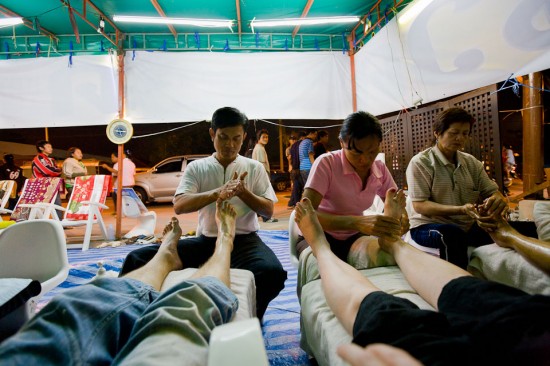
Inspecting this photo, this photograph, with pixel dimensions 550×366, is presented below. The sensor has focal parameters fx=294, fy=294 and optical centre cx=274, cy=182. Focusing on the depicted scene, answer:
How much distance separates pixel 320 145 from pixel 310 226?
394 centimetres

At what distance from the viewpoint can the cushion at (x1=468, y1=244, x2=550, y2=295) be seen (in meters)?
1.15

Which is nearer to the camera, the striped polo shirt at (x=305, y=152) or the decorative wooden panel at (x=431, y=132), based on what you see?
the decorative wooden panel at (x=431, y=132)

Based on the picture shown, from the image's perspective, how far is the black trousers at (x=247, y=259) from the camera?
1503 millimetres

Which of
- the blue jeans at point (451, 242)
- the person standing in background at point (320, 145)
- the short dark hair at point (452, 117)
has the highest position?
the person standing in background at point (320, 145)

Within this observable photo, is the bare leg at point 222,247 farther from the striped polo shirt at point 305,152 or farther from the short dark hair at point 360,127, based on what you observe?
the striped polo shirt at point 305,152

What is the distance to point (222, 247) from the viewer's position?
1.48 meters

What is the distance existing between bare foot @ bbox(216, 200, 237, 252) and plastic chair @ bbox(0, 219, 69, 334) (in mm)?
761

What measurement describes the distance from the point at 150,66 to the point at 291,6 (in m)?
2.10

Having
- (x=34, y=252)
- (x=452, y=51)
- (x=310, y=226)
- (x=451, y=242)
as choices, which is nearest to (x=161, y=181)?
(x=34, y=252)

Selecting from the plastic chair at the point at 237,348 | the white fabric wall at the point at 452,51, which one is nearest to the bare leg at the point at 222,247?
the plastic chair at the point at 237,348

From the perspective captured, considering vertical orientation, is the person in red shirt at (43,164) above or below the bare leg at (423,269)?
above

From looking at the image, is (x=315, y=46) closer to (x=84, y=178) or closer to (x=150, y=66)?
(x=150, y=66)

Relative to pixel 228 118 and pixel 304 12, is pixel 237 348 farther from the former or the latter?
pixel 304 12

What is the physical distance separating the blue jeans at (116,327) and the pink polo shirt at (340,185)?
0.88 metres
